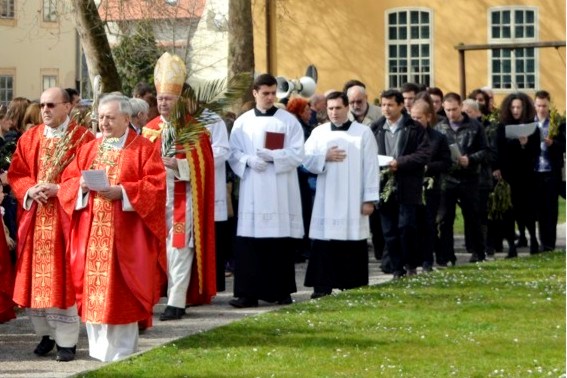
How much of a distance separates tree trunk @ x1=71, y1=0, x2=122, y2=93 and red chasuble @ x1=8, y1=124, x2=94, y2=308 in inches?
369

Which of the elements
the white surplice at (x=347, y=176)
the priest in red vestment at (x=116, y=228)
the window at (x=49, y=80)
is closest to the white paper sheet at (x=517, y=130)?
the white surplice at (x=347, y=176)

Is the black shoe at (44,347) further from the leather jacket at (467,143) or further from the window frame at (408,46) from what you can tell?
the window frame at (408,46)

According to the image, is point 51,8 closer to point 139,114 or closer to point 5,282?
point 139,114

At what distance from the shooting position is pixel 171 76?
14.0 m

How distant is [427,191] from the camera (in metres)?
17.8

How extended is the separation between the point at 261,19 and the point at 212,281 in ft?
113

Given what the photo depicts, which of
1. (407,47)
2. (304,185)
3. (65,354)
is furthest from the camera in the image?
(407,47)

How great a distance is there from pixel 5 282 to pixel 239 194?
3.46 m

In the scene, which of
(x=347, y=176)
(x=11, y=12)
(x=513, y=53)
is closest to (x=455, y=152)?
(x=347, y=176)

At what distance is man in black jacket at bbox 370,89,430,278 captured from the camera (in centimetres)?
1695

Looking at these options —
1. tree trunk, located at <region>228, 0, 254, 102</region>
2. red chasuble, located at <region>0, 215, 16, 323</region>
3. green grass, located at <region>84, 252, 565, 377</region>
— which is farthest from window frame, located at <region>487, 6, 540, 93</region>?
red chasuble, located at <region>0, 215, 16, 323</region>

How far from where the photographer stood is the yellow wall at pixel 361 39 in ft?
159

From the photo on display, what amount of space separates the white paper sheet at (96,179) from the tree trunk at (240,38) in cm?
1637

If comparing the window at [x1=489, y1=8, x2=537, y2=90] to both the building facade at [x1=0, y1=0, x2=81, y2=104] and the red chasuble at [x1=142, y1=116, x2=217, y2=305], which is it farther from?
the red chasuble at [x1=142, y1=116, x2=217, y2=305]
